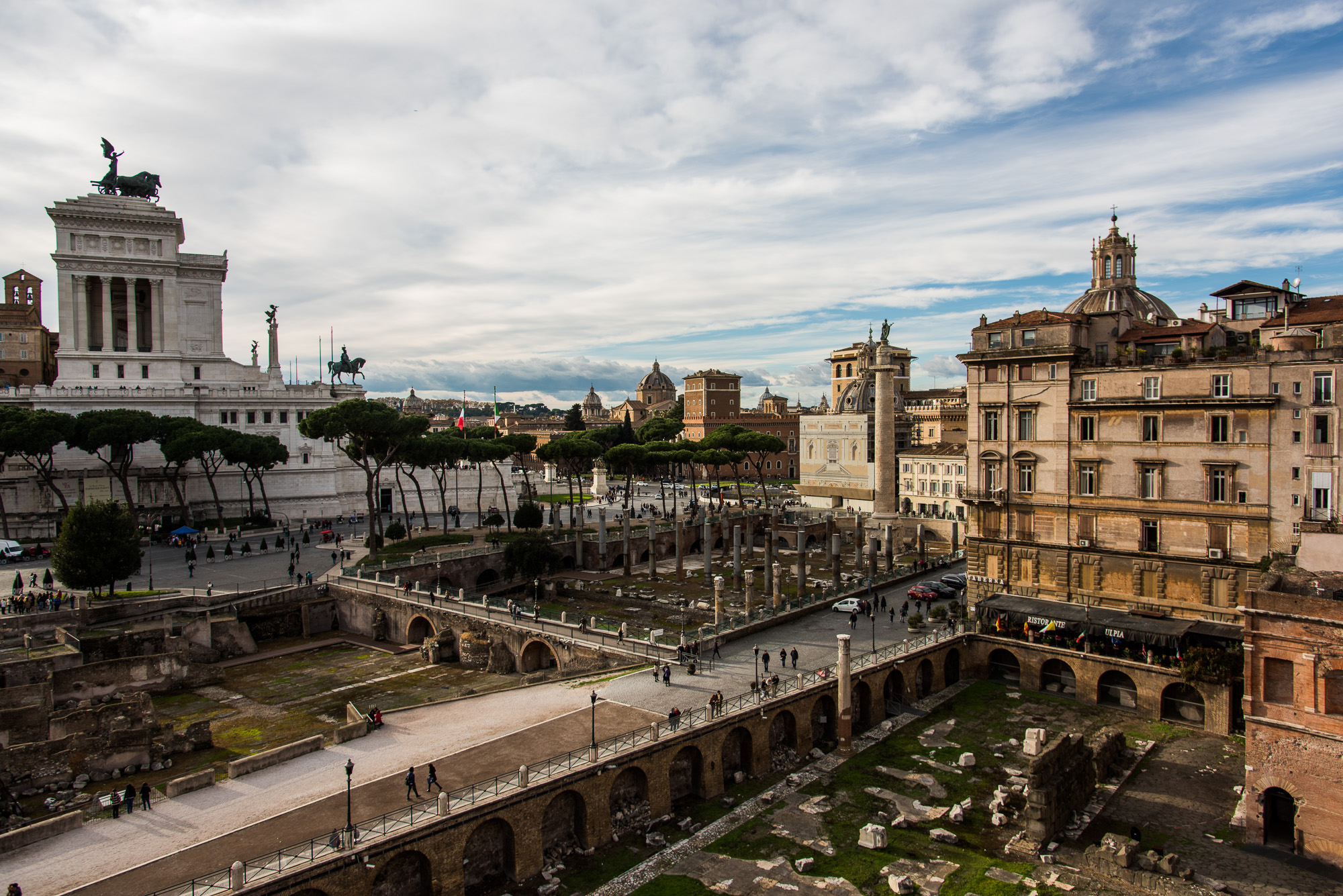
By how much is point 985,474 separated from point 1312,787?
2280 centimetres

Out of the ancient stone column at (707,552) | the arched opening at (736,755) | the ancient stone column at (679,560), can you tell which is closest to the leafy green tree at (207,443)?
the ancient stone column at (679,560)

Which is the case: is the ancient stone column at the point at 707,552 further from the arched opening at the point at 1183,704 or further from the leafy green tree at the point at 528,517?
the arched opening at the point at 1183,704

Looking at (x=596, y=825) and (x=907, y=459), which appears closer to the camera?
(x=596, y=825)

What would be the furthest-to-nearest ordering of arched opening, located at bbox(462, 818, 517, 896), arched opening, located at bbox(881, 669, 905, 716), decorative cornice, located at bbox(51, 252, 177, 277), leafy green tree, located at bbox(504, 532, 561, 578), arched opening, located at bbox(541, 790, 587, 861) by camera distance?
decorative cornice, located at bbox(51, 252, 177, 277) → leafy green tree, located at bbox(504, 532, 561, 578) → arched opening, located at bbox(881, 669, 905, 716) → arched opening, located at bbox(541, 790, 587, 861) → arched opening, located at bbox(462, 818, 517, 896)

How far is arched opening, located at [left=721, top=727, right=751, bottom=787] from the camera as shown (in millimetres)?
29922

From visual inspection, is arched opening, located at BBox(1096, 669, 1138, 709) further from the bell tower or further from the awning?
the bell tower

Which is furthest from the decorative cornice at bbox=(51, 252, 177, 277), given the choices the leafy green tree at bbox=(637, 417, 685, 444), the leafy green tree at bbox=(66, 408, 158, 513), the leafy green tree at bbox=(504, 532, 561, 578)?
the leafy green tree at bbox=(637, 417, 685, 444)

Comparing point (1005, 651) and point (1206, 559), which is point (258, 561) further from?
point (1206, 559)

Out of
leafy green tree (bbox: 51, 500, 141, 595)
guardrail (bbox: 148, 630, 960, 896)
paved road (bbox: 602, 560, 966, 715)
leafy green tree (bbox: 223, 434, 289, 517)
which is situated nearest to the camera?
guardrail (bbox: 148, 630, 960, 896)

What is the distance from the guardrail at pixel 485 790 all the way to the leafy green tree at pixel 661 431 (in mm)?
90675

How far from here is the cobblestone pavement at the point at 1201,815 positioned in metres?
23.2

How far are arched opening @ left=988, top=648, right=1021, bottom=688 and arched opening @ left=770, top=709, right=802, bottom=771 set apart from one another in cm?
1541

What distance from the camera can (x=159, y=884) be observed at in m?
19.2

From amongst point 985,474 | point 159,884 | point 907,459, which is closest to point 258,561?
point 159,884
